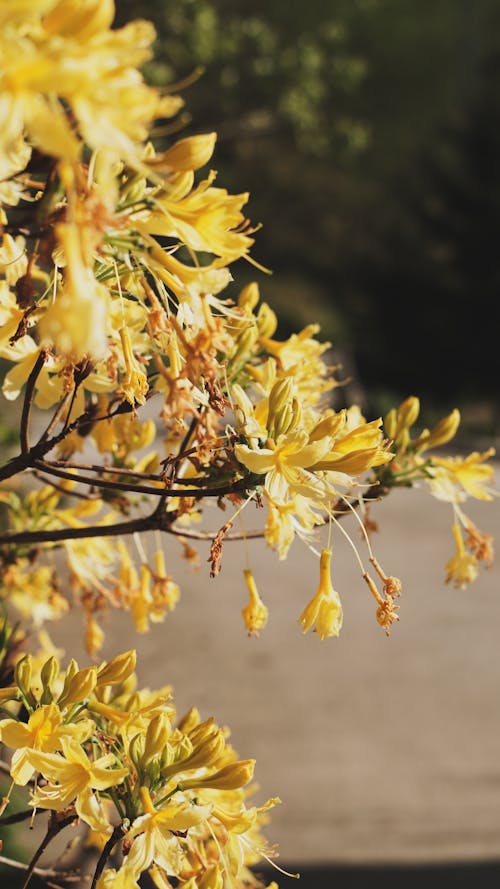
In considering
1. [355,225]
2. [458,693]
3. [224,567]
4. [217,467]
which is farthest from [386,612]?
[355,225]

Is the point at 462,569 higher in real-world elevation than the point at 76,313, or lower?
higher

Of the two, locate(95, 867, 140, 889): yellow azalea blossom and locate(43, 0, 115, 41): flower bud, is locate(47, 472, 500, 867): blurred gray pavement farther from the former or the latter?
locate(43, 0, 115, 41): flower bud

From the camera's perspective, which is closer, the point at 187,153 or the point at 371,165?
the point at 187,153

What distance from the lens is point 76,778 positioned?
603mm

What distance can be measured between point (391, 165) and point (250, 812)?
12146 mm

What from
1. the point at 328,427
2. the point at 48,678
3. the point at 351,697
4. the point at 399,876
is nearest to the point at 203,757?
the point at 48,678

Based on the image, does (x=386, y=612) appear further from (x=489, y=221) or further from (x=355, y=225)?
(x=355, y=225)

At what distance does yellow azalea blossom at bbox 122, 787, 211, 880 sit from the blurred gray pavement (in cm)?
153

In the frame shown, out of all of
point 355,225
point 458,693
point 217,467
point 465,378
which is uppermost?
point 355,225

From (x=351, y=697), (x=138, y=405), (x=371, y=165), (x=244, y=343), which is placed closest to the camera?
(x=138, y=405)

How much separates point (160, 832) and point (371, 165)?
41.2 ft

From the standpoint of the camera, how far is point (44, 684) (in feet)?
2.15

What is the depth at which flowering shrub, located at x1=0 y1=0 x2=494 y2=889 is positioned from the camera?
1.24 ft

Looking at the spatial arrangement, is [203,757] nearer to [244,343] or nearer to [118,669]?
[118,669]
